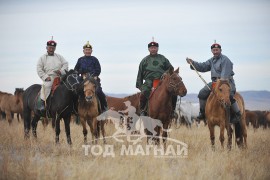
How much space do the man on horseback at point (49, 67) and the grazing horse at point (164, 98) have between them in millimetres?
2845

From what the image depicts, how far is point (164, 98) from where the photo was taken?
34.8ft

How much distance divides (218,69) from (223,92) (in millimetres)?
1161

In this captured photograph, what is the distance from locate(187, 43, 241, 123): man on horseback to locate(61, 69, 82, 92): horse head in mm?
3132

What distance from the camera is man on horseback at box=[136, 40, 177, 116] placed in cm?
1132

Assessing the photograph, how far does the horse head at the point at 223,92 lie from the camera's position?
10000mm

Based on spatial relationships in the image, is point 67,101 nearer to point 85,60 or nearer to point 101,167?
point 85,60

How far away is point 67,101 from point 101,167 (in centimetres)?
402

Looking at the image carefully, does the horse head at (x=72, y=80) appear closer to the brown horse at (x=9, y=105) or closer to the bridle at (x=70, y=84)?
the bridle at (x=70, y=84)

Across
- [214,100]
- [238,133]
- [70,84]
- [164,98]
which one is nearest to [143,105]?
[164,98]

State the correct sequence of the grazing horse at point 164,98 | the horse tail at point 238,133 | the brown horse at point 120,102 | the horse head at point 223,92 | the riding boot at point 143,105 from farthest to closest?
the brown horse at point 120,102 < the horse tail at point 238,133 < the riding boot at point 143,105 < the grazing horse at point 164,98 < the horse head at point 223,92

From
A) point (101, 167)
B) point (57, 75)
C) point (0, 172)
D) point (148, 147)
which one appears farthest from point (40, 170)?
point (57, 75)

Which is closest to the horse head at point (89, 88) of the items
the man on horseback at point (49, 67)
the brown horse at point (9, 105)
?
the man on horseback at point (49, 67)

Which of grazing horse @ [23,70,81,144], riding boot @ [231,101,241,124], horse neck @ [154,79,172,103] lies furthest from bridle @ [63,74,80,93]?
riding boot @ [231,101,241,124]

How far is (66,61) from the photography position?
12102 millimetres
